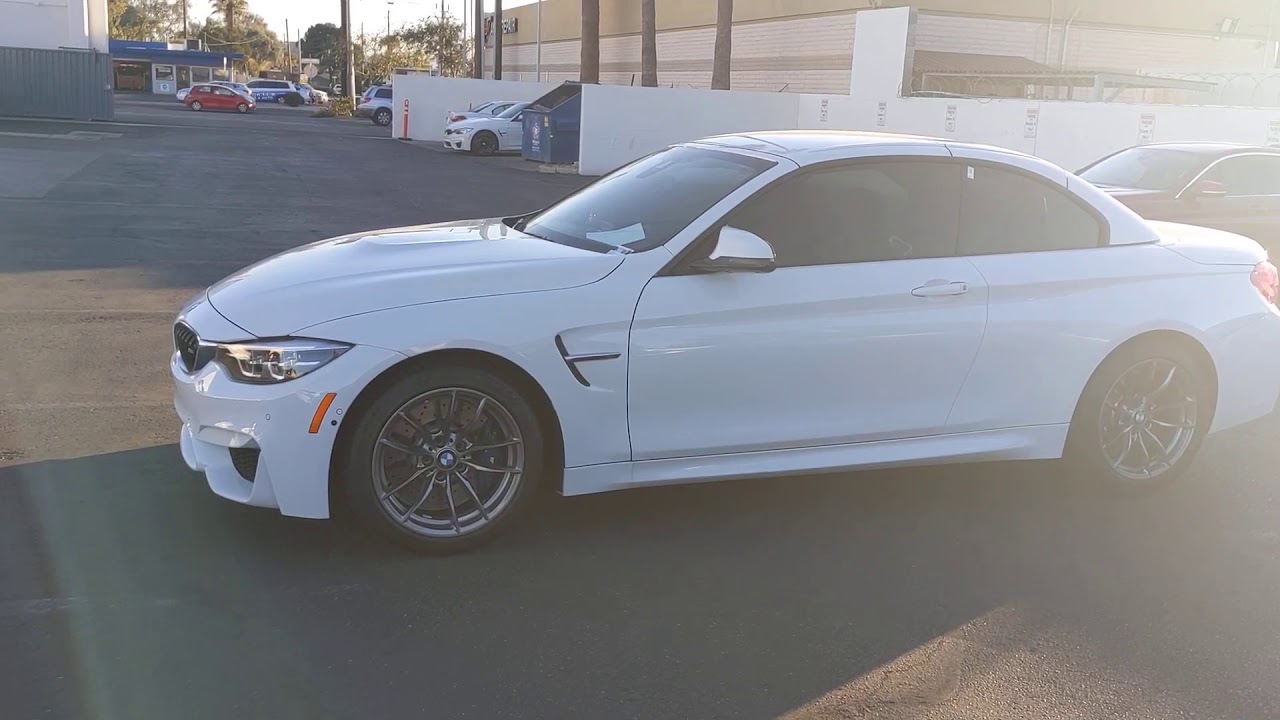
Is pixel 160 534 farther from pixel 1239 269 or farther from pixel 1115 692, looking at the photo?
pixel 1239 269

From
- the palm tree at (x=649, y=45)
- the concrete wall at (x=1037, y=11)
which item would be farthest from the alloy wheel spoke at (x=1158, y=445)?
the palm tree at (x=649, y=45)

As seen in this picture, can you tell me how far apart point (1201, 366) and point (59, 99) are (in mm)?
40204

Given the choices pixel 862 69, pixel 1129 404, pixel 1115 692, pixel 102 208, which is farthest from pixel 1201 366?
pixel 862 69

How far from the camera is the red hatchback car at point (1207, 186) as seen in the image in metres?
12.4

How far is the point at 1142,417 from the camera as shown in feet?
19.1

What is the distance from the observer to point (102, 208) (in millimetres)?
15477

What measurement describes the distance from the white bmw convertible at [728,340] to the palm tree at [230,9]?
120 m

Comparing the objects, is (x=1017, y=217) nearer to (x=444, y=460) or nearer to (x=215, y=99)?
(x=444, y=460)

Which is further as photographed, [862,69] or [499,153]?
[499,153]

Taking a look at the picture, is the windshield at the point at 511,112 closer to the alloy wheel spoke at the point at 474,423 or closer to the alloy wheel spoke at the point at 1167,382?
the alloy wheel spoke at the point at 1167,382

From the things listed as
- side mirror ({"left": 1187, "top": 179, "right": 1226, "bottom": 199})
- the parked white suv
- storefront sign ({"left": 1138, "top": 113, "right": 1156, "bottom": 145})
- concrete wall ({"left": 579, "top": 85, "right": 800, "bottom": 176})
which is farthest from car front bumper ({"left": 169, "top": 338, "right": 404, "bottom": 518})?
the parked white suv

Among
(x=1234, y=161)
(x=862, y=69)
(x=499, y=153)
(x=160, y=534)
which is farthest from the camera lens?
(x=499, y=153)

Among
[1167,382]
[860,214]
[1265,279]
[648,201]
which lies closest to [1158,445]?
[1167,382]

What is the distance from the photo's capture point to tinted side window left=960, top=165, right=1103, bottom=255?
5512mm
